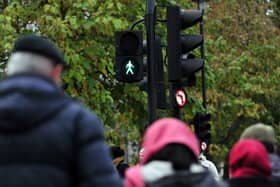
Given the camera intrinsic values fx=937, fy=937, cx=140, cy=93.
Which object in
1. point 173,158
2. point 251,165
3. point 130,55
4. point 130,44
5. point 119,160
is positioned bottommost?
point 119,160

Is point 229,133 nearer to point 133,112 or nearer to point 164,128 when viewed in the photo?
point 133,112

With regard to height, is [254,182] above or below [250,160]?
below

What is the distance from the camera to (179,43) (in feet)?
38.2

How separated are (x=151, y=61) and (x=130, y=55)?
376 millimetres

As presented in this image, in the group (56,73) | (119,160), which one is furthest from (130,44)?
(56,73)

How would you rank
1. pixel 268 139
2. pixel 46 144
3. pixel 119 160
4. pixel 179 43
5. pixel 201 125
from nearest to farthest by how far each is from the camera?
1. pixel 46 144
2. pixel 268 139
3. pixel 179 43
4. pixel 119 160
5. pixel 201 125

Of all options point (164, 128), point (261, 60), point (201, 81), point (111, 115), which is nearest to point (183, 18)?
point (164, 128)

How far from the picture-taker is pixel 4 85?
15.7 feet

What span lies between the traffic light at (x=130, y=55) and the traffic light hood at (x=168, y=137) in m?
8.99

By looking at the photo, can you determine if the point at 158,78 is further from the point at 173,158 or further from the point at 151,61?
the point at 173,158

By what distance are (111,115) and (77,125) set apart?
57.0 feet

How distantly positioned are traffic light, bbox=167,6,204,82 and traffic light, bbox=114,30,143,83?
8.24ft

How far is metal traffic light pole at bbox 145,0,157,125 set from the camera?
14023mm

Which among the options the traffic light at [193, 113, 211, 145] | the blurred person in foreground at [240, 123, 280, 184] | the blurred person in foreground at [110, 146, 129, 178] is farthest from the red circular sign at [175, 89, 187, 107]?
the traffic light at [193, 113, 211, 145]
